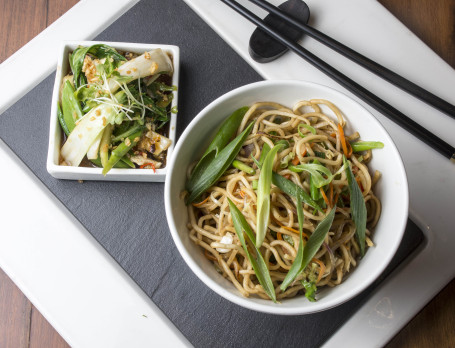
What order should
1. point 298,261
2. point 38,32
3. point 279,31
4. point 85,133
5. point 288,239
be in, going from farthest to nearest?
1. point 38,32
2. point 279,31
3. point 85,133
4. point 288,239
5. point 298,261

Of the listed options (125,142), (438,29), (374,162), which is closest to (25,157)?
(125,142)

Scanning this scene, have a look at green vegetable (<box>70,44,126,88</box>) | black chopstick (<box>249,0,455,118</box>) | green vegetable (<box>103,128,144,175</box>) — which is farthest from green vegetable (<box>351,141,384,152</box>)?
green vegetable (<box>70,44,126,88</box>)

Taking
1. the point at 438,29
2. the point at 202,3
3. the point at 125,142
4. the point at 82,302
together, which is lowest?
the point at 82,302

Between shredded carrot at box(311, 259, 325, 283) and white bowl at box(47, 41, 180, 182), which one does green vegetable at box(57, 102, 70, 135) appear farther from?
shredded carrot at box(311, 259, 325, 283)

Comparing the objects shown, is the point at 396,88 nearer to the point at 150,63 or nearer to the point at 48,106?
the point at 150,63

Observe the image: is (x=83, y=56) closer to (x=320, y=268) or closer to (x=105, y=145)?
(x=105, y=145)

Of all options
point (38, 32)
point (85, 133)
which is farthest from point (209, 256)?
point (38, 32)

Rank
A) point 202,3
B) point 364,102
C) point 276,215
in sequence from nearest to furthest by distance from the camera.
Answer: point 276,215 < point 364,102 < point 202,3
